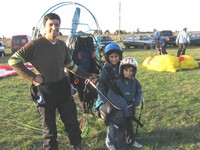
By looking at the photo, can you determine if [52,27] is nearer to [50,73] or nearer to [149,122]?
[50,73]

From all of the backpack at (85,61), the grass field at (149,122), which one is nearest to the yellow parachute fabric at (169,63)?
the grass field at (149,122)

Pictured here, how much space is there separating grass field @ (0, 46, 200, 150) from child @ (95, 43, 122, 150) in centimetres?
30

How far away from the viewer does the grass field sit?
14.4 ft

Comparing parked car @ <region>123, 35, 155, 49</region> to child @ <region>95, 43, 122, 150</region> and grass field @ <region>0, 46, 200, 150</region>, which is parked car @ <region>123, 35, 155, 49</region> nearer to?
grass field @ <region>0, 46, 200, 150</region>

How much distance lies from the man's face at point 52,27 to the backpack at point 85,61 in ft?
4.85

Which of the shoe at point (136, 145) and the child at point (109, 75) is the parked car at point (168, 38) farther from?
the shoe at point (136, 145)

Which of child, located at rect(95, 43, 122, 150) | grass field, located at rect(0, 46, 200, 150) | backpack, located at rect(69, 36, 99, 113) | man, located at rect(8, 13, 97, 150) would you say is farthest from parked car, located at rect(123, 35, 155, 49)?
man, located at rect(8, 13, 97, 150)

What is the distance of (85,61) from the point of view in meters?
5.07

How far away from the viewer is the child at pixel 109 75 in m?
4.03

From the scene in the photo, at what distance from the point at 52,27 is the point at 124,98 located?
4.61ft

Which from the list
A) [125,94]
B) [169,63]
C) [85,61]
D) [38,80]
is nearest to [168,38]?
[169,63]

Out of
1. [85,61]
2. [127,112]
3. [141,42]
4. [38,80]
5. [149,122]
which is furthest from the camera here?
[141,42]

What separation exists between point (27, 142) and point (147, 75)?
6.30 m

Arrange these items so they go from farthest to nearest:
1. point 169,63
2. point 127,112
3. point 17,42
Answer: point 17,42 → point 169,63 → point 127,112
